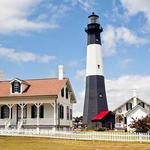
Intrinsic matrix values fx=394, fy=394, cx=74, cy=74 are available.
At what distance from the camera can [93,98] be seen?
5812cm

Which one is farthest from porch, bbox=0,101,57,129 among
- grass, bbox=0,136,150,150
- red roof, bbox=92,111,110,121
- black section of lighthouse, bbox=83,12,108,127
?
black section of lighthouse, bbox=83,12,108,127

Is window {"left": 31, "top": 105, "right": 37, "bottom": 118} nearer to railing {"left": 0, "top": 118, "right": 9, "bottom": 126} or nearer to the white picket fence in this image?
railing {"left": 0, "top": 118, "right": 9, "bottom": 126}

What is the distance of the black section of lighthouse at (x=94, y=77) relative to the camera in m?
58.0

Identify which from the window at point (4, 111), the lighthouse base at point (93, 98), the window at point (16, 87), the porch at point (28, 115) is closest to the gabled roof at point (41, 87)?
the window at point (16, 87)

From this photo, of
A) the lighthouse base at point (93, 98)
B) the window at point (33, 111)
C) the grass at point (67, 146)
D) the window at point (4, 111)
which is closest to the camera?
the grass at point (67, 146)

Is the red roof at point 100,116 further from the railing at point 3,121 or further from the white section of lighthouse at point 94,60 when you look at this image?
the railing at point 3,121

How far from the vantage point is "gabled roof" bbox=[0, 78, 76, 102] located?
41.8 meters

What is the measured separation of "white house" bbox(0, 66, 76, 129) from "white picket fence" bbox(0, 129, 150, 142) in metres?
3.31

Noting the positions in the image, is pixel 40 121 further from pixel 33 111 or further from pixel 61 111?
pixel 61 111

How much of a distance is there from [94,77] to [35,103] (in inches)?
712

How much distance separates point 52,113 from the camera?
42125mm

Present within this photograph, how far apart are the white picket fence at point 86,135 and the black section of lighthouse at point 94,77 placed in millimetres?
21326

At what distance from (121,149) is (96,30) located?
3730cm

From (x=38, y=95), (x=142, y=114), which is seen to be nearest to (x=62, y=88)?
(x=38, y=95)
